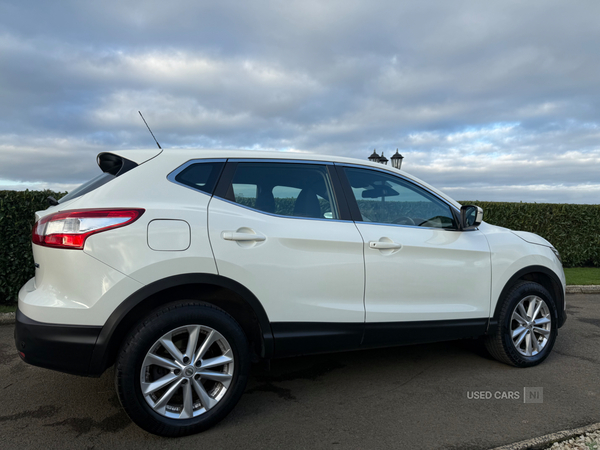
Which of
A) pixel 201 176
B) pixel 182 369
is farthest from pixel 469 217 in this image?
pixel 182 369

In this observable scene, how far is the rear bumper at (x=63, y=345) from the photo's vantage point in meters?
2.57

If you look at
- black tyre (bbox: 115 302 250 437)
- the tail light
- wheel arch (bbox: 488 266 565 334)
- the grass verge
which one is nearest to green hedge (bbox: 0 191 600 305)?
the grass verge

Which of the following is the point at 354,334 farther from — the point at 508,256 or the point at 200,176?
the point at 508,256

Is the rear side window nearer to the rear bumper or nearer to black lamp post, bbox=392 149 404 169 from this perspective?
the rear bumper

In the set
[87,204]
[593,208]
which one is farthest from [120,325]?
[593,208]

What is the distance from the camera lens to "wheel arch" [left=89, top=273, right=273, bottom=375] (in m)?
2.60

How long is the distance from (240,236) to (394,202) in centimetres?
145

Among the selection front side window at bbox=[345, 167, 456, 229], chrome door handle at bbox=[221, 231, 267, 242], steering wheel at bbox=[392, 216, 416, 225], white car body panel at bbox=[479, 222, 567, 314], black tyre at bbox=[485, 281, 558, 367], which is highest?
front side window at bbox=[345, 167, 456, 229]

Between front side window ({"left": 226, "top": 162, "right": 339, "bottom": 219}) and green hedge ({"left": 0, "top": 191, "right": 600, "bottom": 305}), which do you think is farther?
green hedge ({"left": 0, "top": 191, "right": 600, "bottom": 305})

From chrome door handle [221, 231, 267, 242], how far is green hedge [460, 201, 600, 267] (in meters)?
9.46

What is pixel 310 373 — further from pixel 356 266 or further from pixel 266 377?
pixel 356 266

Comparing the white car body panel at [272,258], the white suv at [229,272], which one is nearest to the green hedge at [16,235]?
the white suv at [229,272]

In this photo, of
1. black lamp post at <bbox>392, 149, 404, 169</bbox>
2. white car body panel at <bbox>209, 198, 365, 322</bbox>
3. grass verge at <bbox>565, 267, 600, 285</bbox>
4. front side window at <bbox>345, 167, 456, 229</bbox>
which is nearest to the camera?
white car body panel at <bbox>209, 198, 365, 322</bbox>

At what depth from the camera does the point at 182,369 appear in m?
2.75
